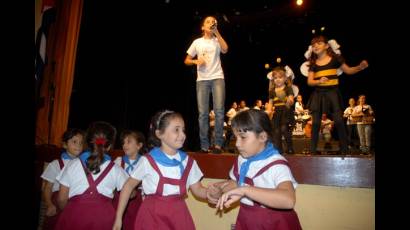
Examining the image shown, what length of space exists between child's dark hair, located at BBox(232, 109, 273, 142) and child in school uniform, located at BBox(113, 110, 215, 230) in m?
0.57

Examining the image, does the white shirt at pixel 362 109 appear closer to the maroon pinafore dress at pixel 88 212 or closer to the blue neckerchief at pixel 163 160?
the blue neckerchief at pixel 163 160

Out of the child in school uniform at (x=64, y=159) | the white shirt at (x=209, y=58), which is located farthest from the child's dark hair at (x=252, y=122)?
the white shirt at (x=209, y=58)

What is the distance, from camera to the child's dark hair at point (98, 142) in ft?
8.79

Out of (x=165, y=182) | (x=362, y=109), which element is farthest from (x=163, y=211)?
(x=362, y=109)

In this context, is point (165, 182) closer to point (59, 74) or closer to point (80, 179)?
point (80, 179)

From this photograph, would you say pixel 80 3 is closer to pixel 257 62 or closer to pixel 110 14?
pixel 110 14

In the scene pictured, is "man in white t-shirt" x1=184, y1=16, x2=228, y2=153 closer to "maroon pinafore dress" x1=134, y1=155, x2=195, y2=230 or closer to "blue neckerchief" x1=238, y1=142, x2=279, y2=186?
"maroon pinafore dress" x1=134, y1=155, x2=195, y2=230

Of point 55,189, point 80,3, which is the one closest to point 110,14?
point 80,3

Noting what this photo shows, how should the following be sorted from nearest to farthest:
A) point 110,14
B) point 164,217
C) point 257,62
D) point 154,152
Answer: point 164,217, point 154,152, point 110,14, point 257,62

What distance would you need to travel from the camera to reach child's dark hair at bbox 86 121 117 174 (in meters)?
2.68

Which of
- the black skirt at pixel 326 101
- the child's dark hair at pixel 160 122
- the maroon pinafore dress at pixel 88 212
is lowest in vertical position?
the maroon pinafore dress at pixel 88 212

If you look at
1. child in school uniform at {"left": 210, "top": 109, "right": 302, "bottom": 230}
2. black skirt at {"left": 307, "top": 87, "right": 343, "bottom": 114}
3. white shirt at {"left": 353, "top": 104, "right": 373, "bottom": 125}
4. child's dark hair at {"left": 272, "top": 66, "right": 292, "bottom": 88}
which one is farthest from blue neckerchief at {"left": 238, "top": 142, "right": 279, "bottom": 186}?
white shirt at {"left": 353, "top": 104, "right": 373, "bottom": 125}

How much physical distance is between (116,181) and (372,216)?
2382mm

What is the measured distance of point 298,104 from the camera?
9.88 m
